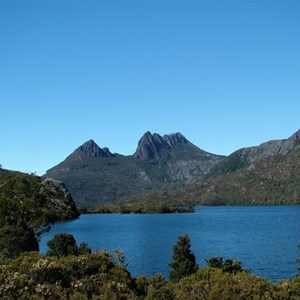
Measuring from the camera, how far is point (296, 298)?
16.4 metres

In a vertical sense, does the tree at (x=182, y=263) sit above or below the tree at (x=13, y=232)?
below

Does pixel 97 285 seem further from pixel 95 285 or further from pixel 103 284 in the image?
pixel 103 284

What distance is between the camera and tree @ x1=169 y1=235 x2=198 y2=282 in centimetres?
3944

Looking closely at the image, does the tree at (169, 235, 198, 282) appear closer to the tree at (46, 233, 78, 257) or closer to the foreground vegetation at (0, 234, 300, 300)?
the tree at (46, 233, 78, 257)

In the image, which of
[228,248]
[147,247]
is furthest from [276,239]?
[147,247]

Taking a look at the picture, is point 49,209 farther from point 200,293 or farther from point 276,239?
point 276,239

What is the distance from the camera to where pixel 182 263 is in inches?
1569

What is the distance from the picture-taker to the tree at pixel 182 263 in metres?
39.4

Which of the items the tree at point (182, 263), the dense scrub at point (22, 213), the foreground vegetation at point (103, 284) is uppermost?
the dense scrub at point (22, 213)

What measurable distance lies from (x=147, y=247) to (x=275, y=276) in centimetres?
4259

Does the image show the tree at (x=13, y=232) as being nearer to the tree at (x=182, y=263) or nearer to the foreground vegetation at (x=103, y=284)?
the tree at (x=182, y=263)

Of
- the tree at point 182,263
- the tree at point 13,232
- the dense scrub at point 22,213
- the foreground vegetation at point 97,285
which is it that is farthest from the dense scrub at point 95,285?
the dense scrub at point 22,213

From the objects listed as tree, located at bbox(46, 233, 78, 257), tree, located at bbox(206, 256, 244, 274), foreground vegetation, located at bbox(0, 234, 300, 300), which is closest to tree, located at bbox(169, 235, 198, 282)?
tree, located at bbox(206, 256, 244, 274)

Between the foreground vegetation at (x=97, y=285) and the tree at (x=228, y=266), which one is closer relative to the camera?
the foreground vegetation at (x=97, y=285)
